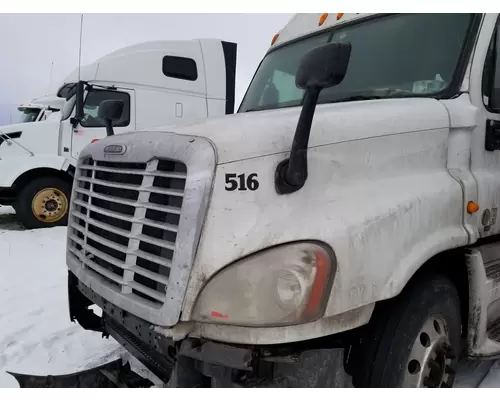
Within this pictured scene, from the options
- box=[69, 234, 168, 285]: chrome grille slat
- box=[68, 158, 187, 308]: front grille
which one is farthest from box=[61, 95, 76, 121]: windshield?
box=[69, 234, 168, 285]: chrome grille slat

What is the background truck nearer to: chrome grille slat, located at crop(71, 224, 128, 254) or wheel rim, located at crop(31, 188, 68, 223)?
wheel rim, located at crop(31, 188, 68, 223)

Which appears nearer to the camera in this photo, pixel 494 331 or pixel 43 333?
pixel 494 331

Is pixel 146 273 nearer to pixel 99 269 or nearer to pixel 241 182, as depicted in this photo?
pixel 99 269

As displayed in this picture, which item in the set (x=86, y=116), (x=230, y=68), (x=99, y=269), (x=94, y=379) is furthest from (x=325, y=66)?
(x=230, y=68)

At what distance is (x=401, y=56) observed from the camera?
2.83 meters

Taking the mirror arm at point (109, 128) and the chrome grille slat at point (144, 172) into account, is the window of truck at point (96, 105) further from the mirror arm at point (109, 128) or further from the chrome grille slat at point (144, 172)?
the chrome grille slat at point (144, 172)

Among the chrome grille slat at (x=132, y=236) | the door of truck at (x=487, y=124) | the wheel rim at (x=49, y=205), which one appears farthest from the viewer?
the wheel rim at (x=49, y=205)

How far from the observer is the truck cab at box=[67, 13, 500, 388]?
184 centimetres

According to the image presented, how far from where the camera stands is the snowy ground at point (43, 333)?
10.7 ft

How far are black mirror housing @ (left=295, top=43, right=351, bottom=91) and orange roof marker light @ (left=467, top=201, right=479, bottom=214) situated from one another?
1.19 metres

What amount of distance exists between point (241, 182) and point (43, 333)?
9.96 ft

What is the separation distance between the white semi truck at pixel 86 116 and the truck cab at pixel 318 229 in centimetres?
632

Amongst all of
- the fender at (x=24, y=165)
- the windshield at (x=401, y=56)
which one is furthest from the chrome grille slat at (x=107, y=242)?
the fender at (x=24, y=165)

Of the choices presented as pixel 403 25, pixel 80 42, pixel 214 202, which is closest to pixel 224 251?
pixel 214 202
